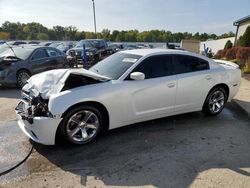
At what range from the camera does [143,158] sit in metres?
4.47

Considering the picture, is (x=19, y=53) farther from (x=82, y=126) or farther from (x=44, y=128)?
(x=44, y=128)

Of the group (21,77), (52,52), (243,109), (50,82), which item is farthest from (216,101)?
(52,52)

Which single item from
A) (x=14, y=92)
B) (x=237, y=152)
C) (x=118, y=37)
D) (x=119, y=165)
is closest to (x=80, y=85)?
(x=119, y=165)

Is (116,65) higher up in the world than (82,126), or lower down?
higher up

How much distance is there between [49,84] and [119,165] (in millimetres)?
1864

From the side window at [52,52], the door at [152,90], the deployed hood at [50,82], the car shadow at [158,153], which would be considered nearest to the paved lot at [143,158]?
the car shadow at [158,153]

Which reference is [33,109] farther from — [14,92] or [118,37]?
[118,37]

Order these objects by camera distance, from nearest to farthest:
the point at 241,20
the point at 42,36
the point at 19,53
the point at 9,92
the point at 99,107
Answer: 1. the point at 99,107
2. the point at 9,92
3. the point at 19,53
4. the point at 241,20
5. the point at 42,36

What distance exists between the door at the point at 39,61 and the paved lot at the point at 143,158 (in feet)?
17.0

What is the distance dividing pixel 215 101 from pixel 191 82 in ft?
3.34

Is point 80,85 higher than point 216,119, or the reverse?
point 80,85

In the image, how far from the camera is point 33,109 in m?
4.61

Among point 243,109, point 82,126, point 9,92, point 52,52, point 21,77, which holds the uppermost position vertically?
point 52,52

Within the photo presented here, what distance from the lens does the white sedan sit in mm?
4609
